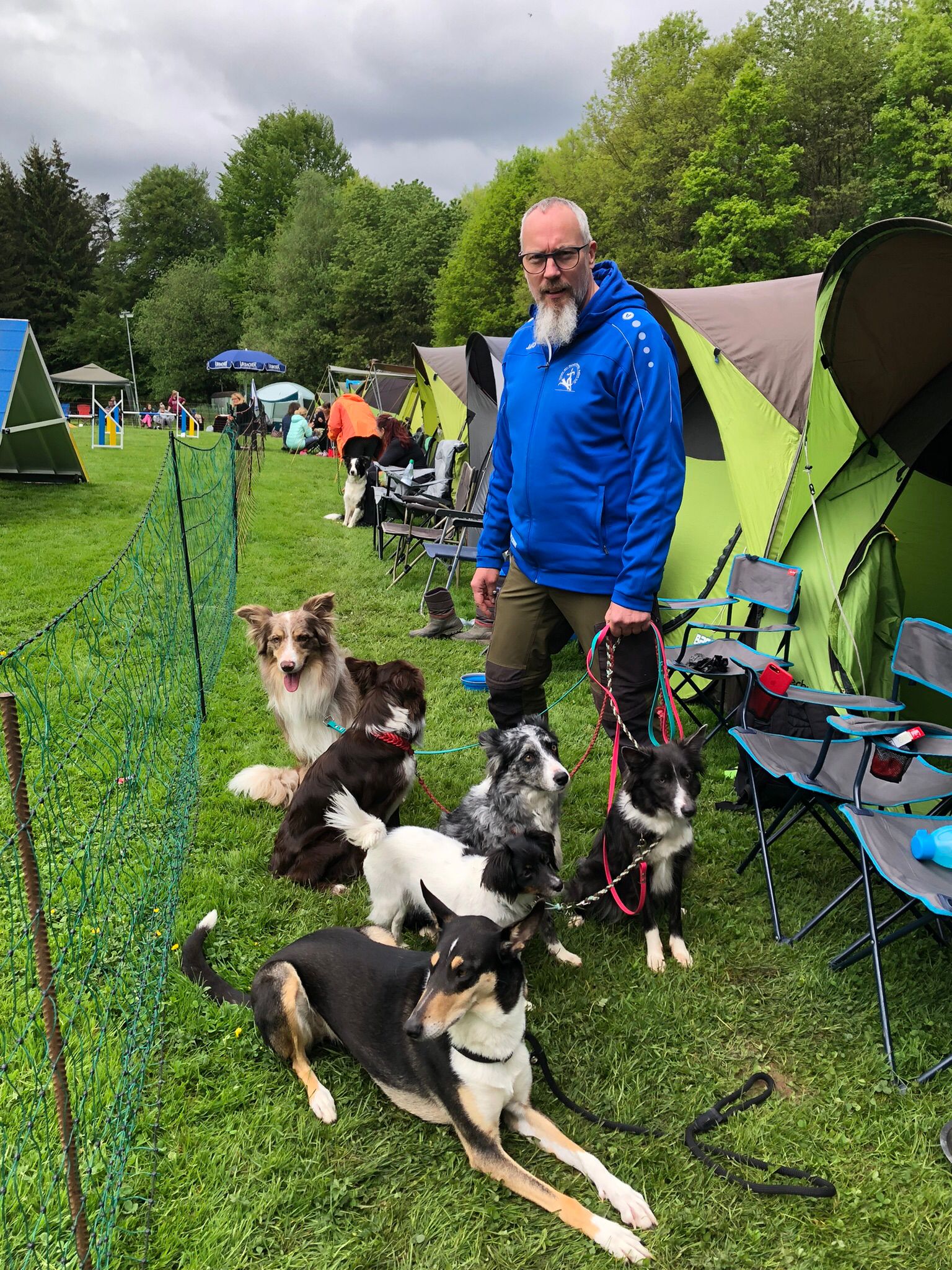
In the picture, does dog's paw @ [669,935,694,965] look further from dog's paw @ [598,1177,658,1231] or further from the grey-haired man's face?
the grey-haired man's face

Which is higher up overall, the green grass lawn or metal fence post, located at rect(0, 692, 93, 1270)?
metal fence post, located at rect(0, 692, 93, 1270)

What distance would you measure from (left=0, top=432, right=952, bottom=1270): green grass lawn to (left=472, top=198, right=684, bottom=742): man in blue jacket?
101cm

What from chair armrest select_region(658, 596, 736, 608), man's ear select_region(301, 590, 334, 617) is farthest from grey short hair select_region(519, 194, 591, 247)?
chair armrest select_region(658, 596, 736, 608)

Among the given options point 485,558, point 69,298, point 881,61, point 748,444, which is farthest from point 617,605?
point 69,298

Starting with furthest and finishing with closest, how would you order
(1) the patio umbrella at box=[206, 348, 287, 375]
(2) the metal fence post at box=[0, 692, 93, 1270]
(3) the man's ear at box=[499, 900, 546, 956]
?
(1) the patio umbrella at box=[206, 348, 287, 375], (3) the man's ear at box=[499, 900, 546, 956], (2) the metal fence post at box=[0, 692, 93, 1270]

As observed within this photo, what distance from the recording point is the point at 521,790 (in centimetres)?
312

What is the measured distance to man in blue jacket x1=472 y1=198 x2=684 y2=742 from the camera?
2.73 m

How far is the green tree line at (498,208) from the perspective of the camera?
86.1ft

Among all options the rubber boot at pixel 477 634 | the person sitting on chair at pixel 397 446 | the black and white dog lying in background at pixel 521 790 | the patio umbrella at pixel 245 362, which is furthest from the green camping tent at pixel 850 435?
the patio umbrella at pixel 245 362

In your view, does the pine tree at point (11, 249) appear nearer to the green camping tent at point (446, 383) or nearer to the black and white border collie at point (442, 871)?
the green camping tent at point (446, 383)

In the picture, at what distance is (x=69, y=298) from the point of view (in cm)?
5172

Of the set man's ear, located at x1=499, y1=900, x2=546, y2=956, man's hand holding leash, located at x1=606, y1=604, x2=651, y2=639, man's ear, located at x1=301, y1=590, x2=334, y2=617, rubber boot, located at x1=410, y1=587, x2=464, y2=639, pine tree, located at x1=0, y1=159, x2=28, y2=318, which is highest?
pine tree, located at x1=0, y1=159, x2=28, y2=318

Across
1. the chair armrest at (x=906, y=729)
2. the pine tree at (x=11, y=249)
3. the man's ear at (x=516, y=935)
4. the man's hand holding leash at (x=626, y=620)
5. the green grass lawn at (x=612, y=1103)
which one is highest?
the pine tree at (x=11, y=249)

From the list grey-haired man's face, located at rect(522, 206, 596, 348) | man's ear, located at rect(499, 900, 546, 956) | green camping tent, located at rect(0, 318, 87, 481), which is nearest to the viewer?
man's ear, located at rect(499, 900, 546, 956)
